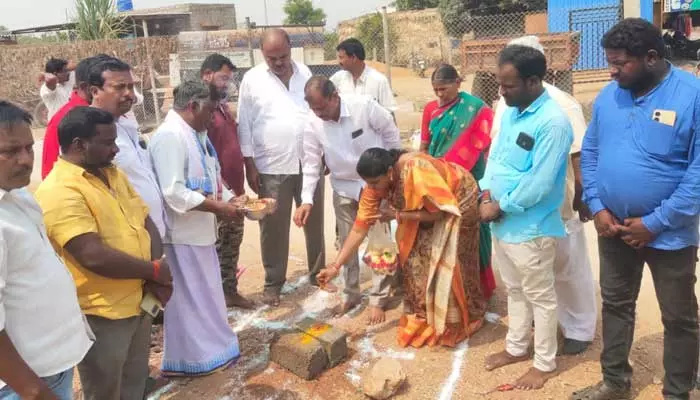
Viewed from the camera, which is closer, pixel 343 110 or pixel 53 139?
pixel 53 139

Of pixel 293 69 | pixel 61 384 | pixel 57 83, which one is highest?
pixel 57 83

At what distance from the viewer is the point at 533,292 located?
11.2 ft

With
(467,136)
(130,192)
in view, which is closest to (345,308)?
(467,136)

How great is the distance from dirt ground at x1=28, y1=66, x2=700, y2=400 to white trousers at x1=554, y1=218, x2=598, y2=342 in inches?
7.0

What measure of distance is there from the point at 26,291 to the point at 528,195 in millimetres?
2406

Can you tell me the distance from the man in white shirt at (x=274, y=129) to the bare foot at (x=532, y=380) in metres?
2.30

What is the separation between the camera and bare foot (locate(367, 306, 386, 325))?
458 centimetres

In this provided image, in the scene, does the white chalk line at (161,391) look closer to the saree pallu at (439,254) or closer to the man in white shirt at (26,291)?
the saree pallu at (439,254)

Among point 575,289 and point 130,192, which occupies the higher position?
point 130,192

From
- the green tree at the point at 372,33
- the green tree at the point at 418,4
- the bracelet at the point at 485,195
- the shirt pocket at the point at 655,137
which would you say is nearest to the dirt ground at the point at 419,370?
the bracelet at the point at 485,195

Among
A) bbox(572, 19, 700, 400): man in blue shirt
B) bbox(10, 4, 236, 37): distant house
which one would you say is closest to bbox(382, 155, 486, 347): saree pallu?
bbox(572, 19, 700, 400): man in blue shirt

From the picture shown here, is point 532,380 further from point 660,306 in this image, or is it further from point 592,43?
point 592,43

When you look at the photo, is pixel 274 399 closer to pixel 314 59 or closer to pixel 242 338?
pixel 242 338

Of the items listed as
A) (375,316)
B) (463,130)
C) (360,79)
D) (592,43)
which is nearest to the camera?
(375,316)
